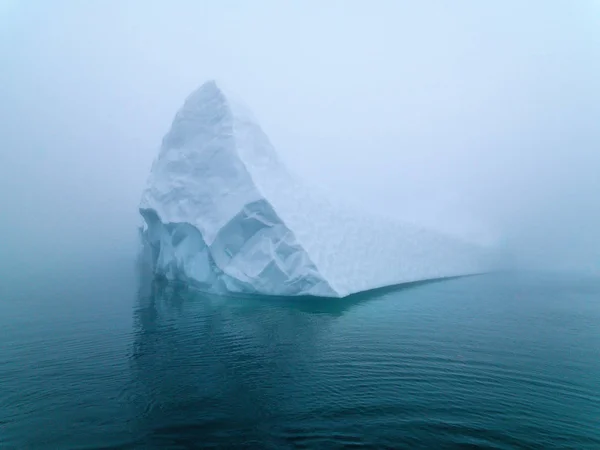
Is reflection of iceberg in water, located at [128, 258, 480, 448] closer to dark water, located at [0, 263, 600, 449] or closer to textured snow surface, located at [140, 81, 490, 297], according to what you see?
dark water, located at [0, 263, 600, 449]

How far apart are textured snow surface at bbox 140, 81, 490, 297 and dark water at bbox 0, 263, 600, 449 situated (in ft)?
3.82

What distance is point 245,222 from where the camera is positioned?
13180 mm

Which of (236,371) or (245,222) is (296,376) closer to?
(236,371)

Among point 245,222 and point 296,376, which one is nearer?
point 296,376

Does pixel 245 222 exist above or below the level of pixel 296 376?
above

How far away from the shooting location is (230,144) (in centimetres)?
1403

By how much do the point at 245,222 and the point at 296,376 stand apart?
708 cm

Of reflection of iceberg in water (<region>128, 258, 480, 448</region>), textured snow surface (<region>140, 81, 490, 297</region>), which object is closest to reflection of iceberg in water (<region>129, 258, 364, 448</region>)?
reflection of iceberg in water (<region>128, 258, 480, 448</region>)

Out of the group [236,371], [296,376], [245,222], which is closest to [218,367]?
[236,371]

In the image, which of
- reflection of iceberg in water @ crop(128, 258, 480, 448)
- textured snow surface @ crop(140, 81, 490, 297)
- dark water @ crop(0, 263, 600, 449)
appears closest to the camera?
dark water @ crop(0, 263, 600, 449)

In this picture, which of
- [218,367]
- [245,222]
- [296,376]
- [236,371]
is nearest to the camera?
[296,376]

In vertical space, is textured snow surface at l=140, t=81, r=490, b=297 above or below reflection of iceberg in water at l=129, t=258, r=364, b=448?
above

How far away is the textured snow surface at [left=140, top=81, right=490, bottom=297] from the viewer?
1268cm

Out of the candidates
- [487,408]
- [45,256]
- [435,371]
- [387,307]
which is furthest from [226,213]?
[45,256]
